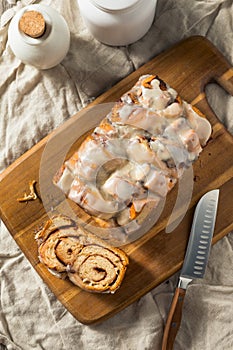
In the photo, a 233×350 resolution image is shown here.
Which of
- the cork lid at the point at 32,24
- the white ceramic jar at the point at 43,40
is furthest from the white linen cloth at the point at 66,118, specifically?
the cork lid at the point at 32,24

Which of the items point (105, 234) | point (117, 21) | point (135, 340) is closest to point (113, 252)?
point (105, 234)

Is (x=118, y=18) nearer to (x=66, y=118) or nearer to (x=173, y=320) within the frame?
(x=66, y=118)

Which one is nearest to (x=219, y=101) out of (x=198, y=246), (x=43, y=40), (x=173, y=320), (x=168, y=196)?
(x=168, y=196)

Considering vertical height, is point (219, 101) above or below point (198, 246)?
above

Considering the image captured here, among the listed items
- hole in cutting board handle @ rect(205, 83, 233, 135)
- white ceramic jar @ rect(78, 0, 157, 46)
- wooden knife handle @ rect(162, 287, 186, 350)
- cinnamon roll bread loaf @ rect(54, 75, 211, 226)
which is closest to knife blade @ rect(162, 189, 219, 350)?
wooden knife handle @ rect(162, 287, 186, 350)

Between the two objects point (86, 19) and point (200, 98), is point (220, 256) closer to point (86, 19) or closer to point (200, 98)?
point (200, 98)

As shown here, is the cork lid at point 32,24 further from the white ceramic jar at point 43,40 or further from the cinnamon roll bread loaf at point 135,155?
the cinnamon roll bread loaf at point 135,155

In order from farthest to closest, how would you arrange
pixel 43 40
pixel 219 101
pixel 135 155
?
pixel 219 101 < pixel 43 40 < pixel 135 155
